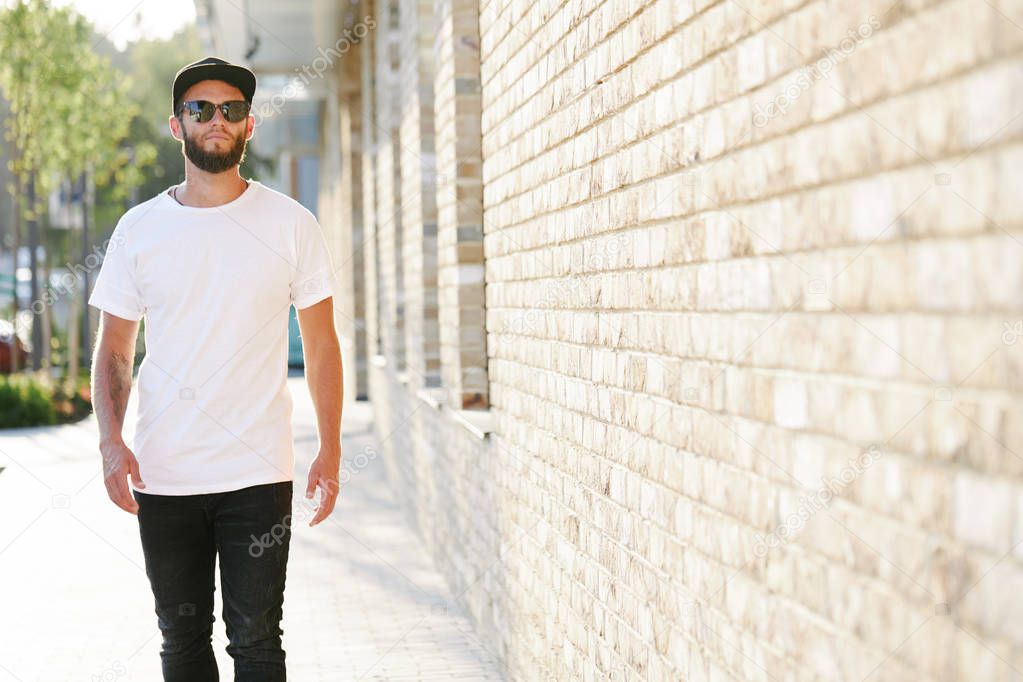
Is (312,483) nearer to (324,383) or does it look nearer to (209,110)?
(324,383)

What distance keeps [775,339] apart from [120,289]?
213 cm

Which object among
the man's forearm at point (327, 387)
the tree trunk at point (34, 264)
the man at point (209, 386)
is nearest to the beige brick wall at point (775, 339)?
the man's forearm at point (327, 387)

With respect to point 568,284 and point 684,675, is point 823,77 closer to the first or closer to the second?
point 684,675

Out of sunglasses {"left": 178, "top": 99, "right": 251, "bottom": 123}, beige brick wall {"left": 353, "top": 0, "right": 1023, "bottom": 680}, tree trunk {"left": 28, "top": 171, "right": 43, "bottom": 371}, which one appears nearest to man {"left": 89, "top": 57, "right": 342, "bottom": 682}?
sunglasses {"left": 178, "top": 99, "right": 251, "bottom": 123}

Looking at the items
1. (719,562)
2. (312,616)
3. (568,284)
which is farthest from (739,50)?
(312,616)

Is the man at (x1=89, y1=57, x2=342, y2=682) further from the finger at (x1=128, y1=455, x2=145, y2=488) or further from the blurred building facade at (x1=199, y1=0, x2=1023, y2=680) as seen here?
the blurred building facade at (x1=199, y1=0, x2=1023, y2=680)

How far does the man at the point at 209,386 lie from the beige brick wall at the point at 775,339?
34.4 inches

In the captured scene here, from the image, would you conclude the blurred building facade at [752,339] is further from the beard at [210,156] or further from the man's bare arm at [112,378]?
the man's bare arm at [112,378]

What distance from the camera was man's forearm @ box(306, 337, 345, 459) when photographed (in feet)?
13.3

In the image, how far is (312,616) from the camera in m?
6.80

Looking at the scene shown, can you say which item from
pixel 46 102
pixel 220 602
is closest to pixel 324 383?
pixel 220 602

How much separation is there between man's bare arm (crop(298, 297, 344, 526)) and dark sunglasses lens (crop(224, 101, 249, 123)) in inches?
22.6

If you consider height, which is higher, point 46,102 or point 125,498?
point 46,102

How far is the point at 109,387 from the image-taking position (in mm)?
3932
